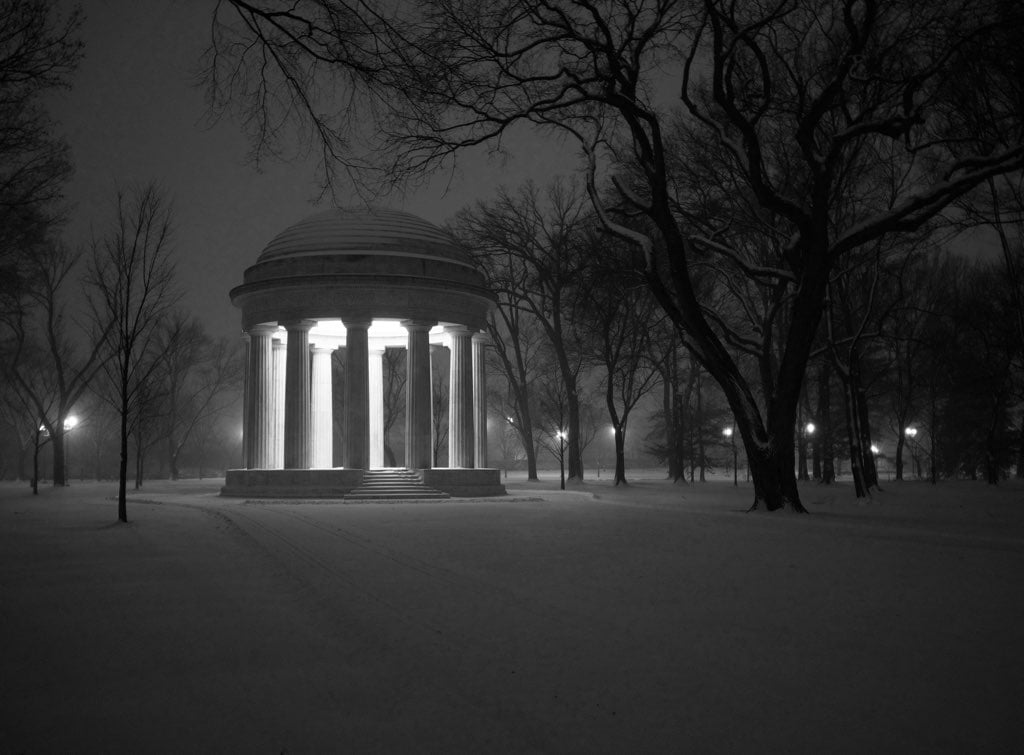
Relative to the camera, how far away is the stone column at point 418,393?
117 ft

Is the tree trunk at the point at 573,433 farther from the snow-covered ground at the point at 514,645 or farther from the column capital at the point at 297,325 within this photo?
the snow-covered ground at the point at 514,645

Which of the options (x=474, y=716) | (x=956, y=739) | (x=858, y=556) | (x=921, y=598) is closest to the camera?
(x=956, y=739)

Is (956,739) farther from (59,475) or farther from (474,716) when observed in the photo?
(59,475)

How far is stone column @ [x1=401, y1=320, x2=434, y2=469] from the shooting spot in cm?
3566

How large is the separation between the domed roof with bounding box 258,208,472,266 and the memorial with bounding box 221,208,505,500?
0.19 feet

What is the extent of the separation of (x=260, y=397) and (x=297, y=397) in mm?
2618

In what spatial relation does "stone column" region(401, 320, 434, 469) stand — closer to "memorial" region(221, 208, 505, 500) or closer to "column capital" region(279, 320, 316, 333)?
"memorial" region(221, 208, 505, 500)

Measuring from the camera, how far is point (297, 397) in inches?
1411

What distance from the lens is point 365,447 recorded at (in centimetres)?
3512

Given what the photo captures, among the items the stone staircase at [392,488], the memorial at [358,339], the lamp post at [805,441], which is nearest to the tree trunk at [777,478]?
the stone staircase at [392,488]

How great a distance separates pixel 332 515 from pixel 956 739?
60.1 feet

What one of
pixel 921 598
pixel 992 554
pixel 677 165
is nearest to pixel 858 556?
pixel 992 554

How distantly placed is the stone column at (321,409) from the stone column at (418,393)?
271 inches

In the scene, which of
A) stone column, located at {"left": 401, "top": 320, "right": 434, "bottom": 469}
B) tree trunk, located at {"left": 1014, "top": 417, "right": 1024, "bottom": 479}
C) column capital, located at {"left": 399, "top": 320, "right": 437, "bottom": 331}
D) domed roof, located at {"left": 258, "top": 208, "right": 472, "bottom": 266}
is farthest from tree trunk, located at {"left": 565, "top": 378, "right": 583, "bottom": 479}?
tree trunk, located at {"left": 1014, "top": 417, "right": 1024, "bottom": 479}
